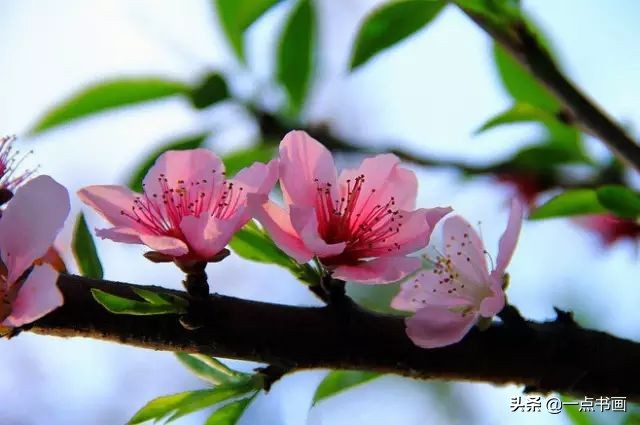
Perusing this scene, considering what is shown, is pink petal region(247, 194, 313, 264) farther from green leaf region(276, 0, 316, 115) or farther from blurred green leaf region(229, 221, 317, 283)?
green leaf region(276, 0, 316, 115)

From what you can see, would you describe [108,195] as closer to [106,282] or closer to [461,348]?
[106,282]

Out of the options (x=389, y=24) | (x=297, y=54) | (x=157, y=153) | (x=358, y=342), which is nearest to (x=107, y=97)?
(x=157, y=153)

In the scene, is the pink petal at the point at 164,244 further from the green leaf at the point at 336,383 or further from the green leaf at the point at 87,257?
the green leaf at the point at 336,383

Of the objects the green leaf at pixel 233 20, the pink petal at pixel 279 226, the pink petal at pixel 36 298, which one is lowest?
the pink petal at pixel 36 298

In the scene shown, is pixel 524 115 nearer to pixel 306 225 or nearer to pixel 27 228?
pixel 306 225

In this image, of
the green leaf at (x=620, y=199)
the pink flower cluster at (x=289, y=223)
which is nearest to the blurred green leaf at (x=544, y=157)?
the green leaf at (x=620, y=199)

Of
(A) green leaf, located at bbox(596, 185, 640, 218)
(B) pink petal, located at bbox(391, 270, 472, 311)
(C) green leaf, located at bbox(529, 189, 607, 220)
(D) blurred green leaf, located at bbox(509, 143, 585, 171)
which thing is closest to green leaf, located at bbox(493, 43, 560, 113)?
(D) blurred green leaf, located at bbox(509, 143, 585, 171)

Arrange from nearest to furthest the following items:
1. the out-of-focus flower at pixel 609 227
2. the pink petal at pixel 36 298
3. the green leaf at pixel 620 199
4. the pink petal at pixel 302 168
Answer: the pink petal at pixel 36 298, the pink petal at pixel 302 168, the green leaf at pixel 620 199, the out-of-focus flower at pixel 609 227
